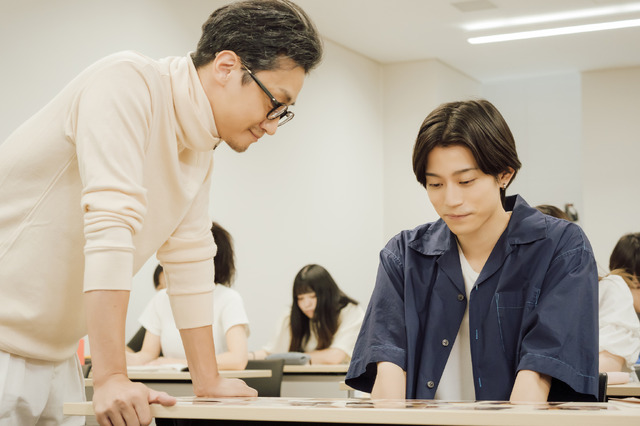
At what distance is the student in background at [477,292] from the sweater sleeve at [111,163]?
682 mm

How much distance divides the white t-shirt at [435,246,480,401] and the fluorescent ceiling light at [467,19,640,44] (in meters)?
6.24

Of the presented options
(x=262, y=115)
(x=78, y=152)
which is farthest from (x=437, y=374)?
(x=78, y=152)

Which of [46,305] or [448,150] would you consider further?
[448,150]

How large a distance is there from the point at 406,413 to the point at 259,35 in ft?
2.66

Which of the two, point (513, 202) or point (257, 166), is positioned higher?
point (257, 166)

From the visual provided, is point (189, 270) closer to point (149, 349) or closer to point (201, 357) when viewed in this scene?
point (201, 357)

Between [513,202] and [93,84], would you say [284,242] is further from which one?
[93,84]

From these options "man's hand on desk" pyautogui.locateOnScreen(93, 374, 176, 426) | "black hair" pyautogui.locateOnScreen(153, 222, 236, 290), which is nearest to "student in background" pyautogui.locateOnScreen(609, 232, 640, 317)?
"black hair" pyautogui.locateOnScreen(153, 222, 236, 290)

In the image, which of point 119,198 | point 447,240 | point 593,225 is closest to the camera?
point 119,198

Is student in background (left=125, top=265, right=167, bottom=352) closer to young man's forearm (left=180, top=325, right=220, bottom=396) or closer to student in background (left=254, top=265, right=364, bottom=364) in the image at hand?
student in background (left=254, top=265, right=364, bottom=364)

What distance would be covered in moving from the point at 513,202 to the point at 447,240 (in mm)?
201

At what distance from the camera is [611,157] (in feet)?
28.0

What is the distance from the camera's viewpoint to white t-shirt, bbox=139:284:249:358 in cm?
452

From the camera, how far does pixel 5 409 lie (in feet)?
4.53
